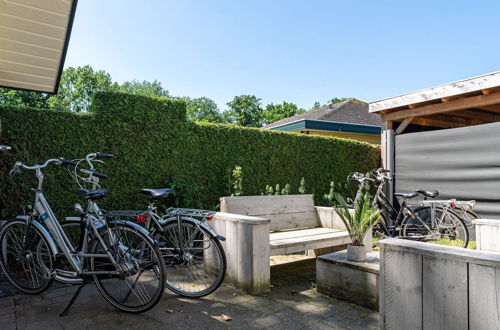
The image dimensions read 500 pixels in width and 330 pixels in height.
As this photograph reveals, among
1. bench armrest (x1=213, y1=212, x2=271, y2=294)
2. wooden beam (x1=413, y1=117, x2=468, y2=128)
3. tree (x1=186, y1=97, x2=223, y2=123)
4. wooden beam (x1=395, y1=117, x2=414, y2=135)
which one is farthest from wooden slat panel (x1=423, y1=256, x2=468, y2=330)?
tree (x1=186, y1=97, x2=223, y2=123)

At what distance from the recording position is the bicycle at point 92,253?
2582 mm

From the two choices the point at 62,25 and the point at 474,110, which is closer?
the point at 62,25

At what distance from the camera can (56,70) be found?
11.9 ft

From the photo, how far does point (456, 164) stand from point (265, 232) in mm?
4042

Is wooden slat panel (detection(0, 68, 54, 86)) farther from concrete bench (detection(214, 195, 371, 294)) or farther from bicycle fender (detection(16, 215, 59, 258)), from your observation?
concrete bench (detection(214, 195, 371, 294))

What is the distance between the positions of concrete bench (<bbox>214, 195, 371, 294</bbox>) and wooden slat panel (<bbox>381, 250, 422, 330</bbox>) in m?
1.21

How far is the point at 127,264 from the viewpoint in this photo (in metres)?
2.57

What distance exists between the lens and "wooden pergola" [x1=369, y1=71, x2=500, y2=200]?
4.76 m

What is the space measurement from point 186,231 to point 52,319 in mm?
1198

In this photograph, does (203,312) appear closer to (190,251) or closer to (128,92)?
(190,251)

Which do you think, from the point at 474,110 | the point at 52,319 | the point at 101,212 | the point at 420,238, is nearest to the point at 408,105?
the point at 474,110

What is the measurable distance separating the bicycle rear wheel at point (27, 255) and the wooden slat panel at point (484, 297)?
9.73ft

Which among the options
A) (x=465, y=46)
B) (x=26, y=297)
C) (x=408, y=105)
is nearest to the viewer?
(x=26, y=297)

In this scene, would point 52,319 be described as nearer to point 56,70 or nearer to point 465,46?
point 56,70
